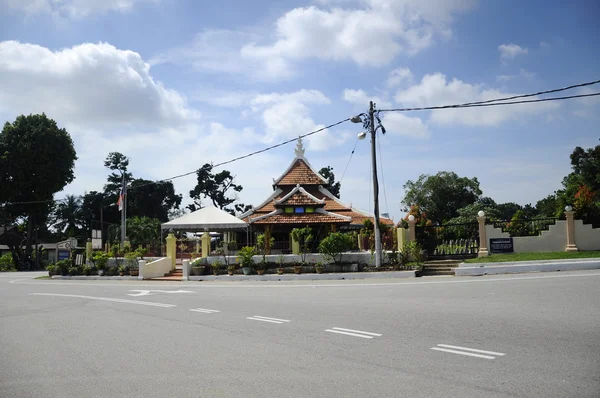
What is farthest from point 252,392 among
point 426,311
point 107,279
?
point 107,279

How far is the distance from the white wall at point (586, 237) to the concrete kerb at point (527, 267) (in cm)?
285

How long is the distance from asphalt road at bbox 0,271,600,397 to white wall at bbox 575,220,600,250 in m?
10.8

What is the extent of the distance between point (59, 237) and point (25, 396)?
72.5m

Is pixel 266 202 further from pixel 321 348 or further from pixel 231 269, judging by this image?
pixel 321 348

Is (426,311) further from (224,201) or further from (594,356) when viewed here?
(224,201)

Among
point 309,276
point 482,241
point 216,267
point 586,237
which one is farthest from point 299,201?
point 586,237

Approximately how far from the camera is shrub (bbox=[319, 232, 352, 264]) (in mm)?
23266

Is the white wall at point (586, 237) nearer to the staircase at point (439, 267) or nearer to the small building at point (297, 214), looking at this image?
the staircase at point (439, 267)

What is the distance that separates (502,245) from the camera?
23.2 m

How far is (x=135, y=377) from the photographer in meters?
6.36

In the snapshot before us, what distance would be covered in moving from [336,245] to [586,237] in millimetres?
11117

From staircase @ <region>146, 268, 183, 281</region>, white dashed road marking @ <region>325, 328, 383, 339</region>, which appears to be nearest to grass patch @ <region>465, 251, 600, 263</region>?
white dashed road marking @ <region>325, 328, 383, 339</region>

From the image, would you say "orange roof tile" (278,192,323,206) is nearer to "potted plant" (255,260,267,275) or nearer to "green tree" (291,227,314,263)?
"green tree" (291,227,314,263)

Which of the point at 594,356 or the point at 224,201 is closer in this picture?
the point at 594,356
